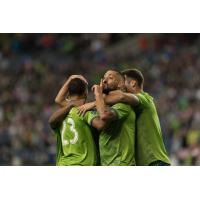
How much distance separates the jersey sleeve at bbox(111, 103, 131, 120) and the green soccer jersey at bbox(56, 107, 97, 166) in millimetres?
261

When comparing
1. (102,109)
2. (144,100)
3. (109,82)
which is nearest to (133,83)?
(144,100)

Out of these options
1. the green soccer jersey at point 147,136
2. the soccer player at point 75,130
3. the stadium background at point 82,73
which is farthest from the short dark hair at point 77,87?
the stadium background at point 82,73

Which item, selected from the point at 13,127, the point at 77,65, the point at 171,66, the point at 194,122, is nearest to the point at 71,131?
the point at 194,122

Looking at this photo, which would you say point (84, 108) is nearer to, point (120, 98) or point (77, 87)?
point (77, 87)

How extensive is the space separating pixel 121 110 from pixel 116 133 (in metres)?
0.20

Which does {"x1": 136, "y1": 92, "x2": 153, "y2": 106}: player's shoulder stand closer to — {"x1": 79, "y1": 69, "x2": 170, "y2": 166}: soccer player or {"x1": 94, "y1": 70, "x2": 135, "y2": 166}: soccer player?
{"x1": 79, "y1": 69, "x2": 170, "y2": 166}: soccer player

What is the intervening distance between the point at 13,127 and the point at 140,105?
1223 cm

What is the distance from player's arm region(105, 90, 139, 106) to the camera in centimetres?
702

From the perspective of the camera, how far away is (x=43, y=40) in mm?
23609

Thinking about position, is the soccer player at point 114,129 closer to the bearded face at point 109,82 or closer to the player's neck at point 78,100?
the bearded face at point 109,82

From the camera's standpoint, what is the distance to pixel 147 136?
285 inches

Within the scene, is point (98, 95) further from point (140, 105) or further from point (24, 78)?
point (24, 78)

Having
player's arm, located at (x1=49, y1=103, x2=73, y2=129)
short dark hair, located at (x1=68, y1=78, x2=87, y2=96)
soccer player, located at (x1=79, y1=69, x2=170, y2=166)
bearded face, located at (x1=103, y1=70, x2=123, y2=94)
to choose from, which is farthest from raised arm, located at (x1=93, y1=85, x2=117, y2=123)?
player's arm, located at (x1=49, y1=103, x2=73, y2=129)

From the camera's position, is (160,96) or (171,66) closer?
(160,96)
